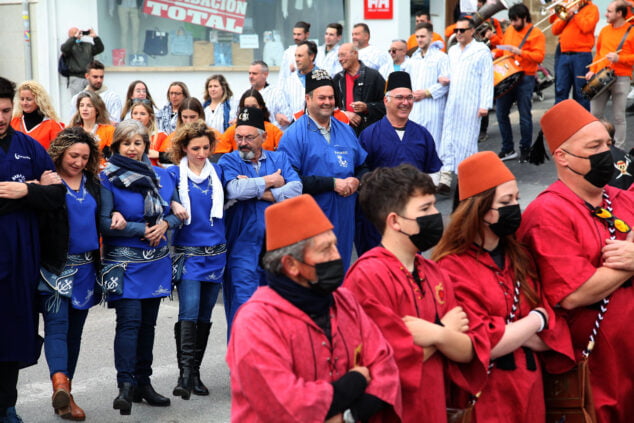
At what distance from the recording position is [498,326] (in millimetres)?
4023

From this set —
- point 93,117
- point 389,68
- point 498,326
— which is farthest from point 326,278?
point 389,68

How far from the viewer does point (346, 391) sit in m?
3.39

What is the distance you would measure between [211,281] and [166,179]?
75 cm

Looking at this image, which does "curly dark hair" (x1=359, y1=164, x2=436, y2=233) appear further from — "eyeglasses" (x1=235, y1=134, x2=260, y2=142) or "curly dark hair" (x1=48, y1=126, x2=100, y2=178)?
"eyeglasses" (x1=235, y1=134, x2=260, y2=142)

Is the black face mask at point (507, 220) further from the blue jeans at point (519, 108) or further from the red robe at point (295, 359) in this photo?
the blue jeans at point (519, 108)

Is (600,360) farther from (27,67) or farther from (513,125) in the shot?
(27,67)

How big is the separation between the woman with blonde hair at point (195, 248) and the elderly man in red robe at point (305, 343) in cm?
295

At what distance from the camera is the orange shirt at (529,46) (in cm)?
1294

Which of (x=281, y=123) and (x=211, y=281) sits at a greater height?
(x=281, y=123)

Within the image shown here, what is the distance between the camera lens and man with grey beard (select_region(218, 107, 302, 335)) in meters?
6.64

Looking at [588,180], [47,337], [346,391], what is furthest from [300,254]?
[47,337]

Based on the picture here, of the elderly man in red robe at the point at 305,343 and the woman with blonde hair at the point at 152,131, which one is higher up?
the woman with blonde hair at the point at 152,131

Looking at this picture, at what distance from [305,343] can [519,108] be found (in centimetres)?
1013

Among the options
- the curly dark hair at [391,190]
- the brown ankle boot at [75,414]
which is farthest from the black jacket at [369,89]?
the curly dark hair at [391,190]
